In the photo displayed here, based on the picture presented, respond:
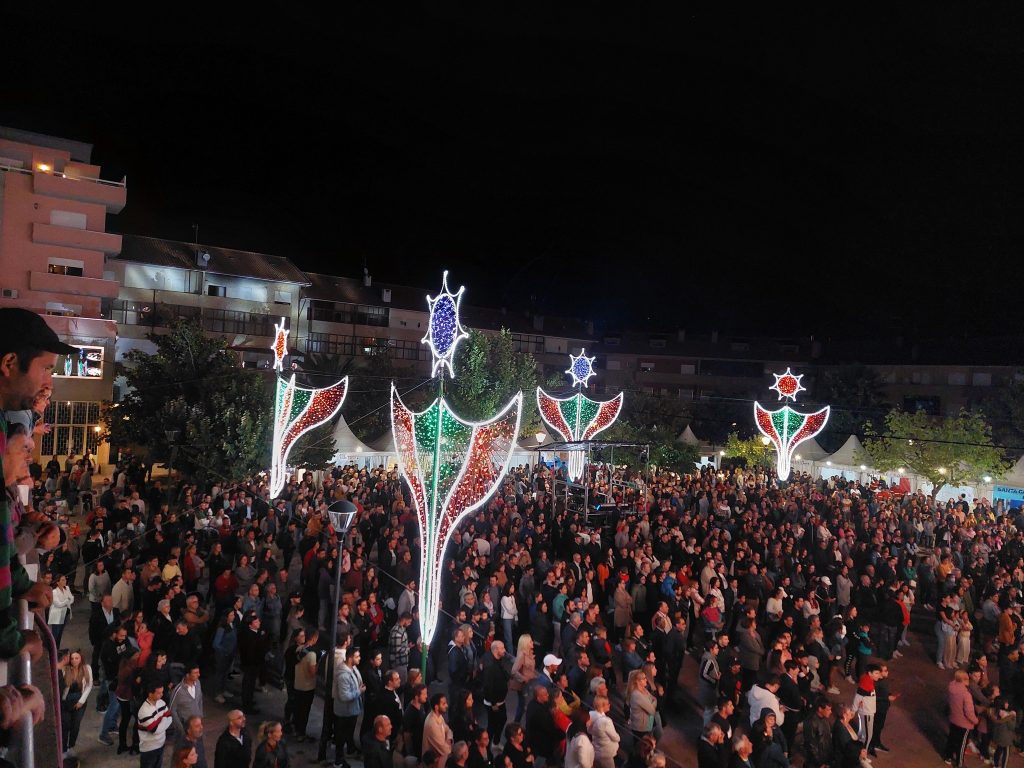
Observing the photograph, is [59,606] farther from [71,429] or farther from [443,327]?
[71,429]

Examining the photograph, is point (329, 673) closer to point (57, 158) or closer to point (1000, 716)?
point (1000, 716)

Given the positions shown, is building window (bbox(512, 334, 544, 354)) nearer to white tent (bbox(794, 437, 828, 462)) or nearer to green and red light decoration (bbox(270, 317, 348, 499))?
white tent (bbox(794, 437, 828, 462))

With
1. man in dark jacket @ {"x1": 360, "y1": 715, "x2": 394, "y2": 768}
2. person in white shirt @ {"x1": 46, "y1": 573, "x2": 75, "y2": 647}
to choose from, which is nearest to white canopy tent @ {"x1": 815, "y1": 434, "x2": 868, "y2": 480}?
man in dark jacket @ {"x1": 360, "y1": 715, "x2": 394, "y2": 768}

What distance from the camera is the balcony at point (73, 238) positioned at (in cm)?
2773

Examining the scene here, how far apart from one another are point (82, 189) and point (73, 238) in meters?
2.03

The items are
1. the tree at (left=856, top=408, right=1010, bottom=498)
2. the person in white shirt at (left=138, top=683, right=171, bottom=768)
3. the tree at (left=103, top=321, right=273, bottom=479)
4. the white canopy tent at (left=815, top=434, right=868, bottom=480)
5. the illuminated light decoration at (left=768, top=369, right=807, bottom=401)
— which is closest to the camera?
the person in white shirt at (left=138, top=683, right=171, bottom=768)

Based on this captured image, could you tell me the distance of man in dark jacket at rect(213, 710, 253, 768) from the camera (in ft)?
18.0


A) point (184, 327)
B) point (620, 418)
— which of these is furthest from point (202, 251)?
point (620, 418)

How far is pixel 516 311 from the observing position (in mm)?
54844

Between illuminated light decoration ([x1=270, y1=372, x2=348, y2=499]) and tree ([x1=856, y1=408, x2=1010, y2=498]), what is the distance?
17522mm

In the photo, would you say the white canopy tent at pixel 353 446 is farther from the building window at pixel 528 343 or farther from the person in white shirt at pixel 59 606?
the building window at pixel 528 343

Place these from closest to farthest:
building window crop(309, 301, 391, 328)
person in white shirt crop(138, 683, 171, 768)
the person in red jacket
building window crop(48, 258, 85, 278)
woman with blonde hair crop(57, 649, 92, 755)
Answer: person in white shirt crop(138, 683, 171, 768)
woman with blonde hair crop(57, 649, 92, 755)
the person in red jacket
building window crop(48, 258, 85, 278)
building window crop(309, 301, 391, 328)

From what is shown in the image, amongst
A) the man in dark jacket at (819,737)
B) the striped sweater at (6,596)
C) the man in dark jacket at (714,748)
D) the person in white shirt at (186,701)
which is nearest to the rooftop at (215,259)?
the person in white shirt at (186,701)

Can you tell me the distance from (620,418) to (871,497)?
14661mm
